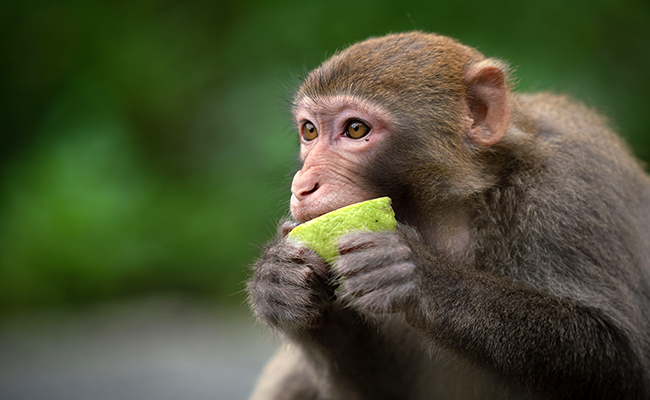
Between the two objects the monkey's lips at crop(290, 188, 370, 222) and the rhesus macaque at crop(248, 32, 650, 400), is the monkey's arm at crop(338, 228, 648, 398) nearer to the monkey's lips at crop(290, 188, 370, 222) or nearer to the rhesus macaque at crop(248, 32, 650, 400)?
the rhesus macaque at crop(248, 32, 650, 400)

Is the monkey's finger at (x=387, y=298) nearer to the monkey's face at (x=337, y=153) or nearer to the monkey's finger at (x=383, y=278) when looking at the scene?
the monkey's finger at (x=383, y=278)

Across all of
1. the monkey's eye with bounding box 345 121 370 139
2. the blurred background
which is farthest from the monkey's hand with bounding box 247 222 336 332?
the blurred background

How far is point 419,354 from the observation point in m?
3.89

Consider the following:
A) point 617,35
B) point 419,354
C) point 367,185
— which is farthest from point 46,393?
point 617,35

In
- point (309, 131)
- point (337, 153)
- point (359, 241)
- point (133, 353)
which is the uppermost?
point (133, 353)

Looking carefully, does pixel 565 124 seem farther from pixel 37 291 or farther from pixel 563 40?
pixel 37 291

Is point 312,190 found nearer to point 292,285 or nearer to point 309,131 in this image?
point 292,285

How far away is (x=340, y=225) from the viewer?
286cm

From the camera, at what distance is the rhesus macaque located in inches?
113

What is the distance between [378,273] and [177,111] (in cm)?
695

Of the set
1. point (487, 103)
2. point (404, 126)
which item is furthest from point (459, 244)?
point (487, 103)

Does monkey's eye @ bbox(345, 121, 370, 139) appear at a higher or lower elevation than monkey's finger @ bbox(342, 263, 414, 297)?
higher

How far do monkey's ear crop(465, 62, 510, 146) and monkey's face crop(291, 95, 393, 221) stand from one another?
57 cm

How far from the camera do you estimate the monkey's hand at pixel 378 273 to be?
9.08 feet
